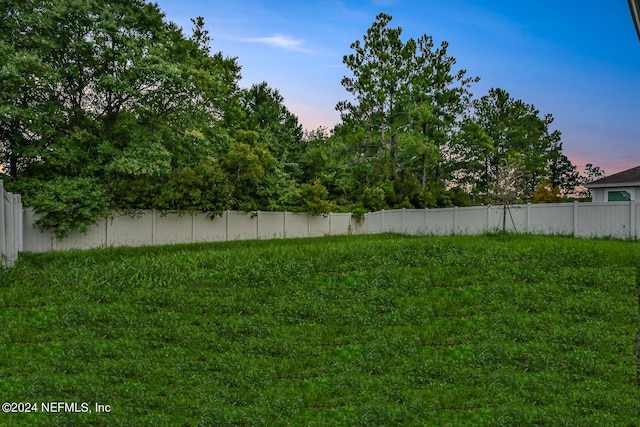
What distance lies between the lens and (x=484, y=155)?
1394 inches

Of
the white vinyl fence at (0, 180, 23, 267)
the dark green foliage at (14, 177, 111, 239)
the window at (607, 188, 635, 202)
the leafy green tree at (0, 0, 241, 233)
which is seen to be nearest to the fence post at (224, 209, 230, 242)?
the leafy green tree at (0, 0, 241, 233)

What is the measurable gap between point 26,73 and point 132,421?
1521cm

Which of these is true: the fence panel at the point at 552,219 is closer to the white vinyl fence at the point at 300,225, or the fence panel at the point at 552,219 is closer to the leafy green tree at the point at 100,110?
the white vinyl fence at the point at 300,225

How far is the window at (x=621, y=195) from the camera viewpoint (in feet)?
73.0

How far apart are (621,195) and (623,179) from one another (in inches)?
30.0

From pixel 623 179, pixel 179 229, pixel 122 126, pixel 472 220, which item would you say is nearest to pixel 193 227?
pixel 179 229

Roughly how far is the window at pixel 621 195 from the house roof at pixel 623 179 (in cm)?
38

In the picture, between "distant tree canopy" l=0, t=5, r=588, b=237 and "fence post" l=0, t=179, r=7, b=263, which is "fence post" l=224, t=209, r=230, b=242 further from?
"fence post" l=0, t=179, r=7, b=263

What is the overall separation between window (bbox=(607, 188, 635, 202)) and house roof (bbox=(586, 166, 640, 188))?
1.25ft

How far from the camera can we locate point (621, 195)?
22.7 meters

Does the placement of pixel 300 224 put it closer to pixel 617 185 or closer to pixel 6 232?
pixel 6 232

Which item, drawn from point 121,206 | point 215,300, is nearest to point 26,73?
point 121,206

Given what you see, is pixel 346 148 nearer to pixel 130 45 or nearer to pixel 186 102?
pixel 186 102

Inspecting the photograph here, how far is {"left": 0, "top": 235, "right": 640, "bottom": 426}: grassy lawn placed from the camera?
4113 mm
